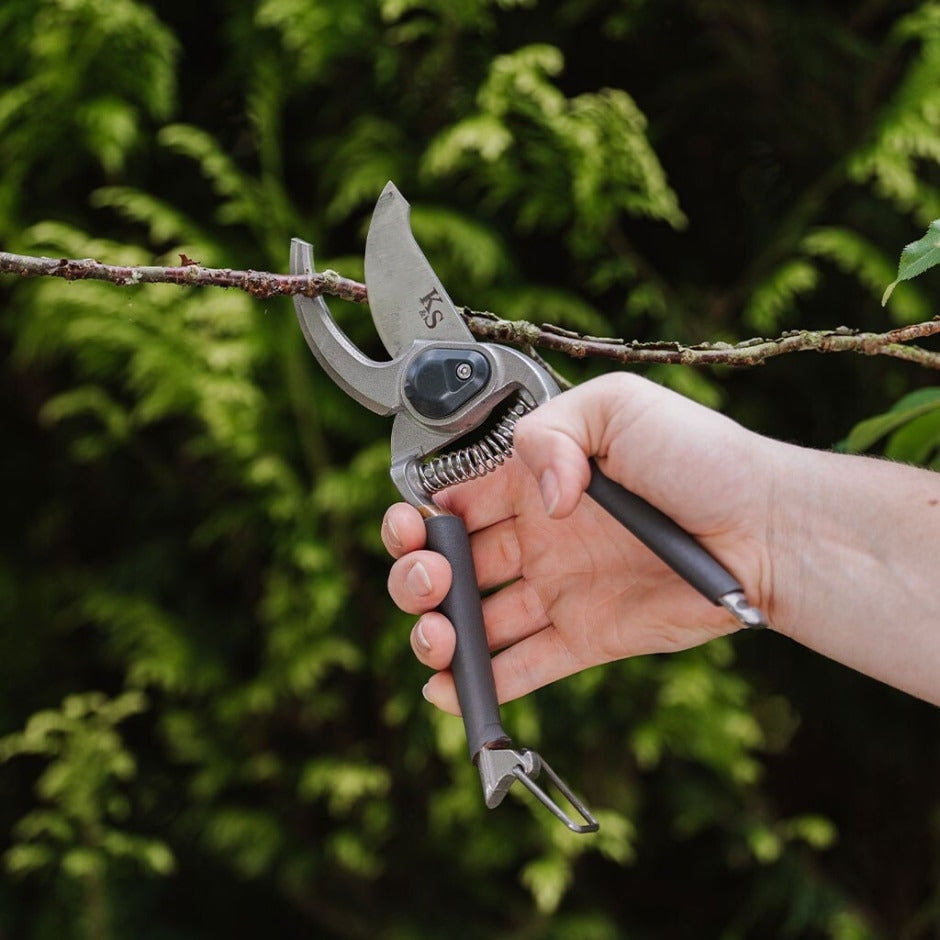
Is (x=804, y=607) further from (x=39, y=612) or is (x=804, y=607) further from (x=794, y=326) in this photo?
(x=39, y=612)

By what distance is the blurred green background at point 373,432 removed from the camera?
2.03 meters

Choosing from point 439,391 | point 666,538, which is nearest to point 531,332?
point 439,391

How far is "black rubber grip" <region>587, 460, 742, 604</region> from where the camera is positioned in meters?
0.79

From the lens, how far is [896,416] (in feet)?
3.57

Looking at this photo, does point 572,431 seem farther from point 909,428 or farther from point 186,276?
point 909,428

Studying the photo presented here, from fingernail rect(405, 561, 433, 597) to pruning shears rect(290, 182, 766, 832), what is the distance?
0.02m

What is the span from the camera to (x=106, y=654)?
2322mm

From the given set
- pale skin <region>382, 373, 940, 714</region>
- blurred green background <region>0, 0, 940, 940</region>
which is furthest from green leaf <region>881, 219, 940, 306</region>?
blurred green background <region>0, 0, 940, 940</region>

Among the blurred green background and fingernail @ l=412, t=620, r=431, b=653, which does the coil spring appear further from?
the blurred green background

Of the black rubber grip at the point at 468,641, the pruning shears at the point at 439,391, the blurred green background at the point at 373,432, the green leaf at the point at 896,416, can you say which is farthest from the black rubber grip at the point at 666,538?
the blurred green background at the point at 373,432

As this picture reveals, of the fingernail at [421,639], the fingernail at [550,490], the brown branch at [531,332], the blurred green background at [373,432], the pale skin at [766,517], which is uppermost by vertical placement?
the brown branch at [531,332]

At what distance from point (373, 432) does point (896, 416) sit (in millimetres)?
1211

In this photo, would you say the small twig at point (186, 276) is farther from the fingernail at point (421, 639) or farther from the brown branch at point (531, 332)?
the fingernail at point (421, 639)

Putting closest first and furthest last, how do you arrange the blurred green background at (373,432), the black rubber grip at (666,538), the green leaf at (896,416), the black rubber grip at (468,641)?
the black rubber grip at (666,538) < the black rubber grip at (468,641) < the green leaf at (896,416) < the blurred green background at (373,432)
